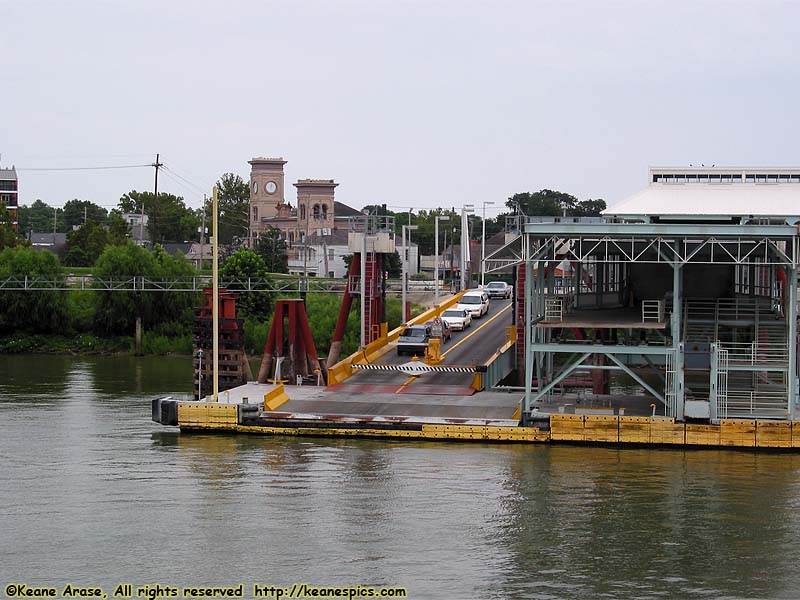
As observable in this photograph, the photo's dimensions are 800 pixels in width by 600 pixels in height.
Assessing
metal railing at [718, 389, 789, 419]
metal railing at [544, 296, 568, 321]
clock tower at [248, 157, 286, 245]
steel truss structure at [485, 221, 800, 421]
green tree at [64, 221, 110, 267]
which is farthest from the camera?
clock tower at [248, 157, 286, 245]

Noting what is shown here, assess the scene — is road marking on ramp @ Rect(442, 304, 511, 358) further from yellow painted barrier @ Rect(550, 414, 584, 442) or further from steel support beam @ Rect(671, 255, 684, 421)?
steel support beam @ Rect(671, 255, 684, 421)

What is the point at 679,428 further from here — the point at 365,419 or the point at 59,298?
the point at 59,298

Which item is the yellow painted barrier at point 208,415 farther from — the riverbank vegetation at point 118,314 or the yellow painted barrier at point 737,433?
the riverbank vegetation at point 118,314

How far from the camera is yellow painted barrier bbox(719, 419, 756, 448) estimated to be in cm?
4141

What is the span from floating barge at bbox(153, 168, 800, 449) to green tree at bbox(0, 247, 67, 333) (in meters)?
39.6

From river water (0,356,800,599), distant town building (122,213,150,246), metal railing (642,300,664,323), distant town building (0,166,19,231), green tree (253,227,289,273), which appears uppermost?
distant town building (0,166,19,231)

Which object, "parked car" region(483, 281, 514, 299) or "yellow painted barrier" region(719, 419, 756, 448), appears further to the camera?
"parked car" region(483, 281, 514, 299)

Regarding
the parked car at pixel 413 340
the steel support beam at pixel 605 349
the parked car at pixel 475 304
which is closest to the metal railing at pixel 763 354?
the steel support beam at pixel 605 349

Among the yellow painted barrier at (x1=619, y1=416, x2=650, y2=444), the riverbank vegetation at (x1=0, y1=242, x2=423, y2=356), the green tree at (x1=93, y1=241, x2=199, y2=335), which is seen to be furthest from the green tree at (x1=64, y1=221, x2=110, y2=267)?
the yellow painted barrier at (x1=619, y1=416, x2=650, y2=444)

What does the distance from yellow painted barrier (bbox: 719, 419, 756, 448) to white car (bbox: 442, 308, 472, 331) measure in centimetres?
2509

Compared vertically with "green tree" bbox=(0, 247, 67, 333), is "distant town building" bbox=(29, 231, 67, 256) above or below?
above

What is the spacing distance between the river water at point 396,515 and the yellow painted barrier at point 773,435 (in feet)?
1.54

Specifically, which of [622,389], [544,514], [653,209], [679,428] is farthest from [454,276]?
[544,514]

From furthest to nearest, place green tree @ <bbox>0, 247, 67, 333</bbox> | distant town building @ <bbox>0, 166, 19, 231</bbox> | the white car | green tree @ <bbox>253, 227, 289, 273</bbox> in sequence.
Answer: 1. distant town building @ <bbox>0, 166, 19, 231</bbox>
2. green tree @ <bbox>253, 227, 289, 273</bbox>
3. green tree @ <bbox>0, 247, 67, 333</bbox>
4. the white car
